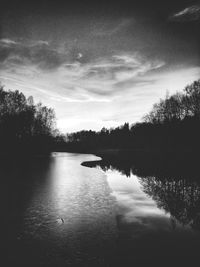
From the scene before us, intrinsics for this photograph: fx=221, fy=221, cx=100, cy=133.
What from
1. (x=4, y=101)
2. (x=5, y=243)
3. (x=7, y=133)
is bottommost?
(x=5, y=243)

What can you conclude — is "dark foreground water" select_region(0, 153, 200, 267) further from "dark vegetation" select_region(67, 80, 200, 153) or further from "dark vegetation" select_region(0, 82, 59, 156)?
"dark vegetation" select_region(67, 80, 200, 153)

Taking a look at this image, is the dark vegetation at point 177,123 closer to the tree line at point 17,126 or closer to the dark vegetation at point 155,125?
the dark vegetation at point 155,125

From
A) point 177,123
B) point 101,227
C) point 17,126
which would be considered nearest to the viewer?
point 101,227

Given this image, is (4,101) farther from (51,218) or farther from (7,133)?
(51,218)

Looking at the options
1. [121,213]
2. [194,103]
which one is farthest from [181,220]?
[194,103]

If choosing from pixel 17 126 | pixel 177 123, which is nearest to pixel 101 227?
pixel 17 126

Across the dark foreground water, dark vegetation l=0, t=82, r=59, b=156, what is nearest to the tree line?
dark vegetation l=0, t=82, r=59, b=156

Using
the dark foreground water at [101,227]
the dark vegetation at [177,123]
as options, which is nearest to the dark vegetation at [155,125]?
the dark vegetation at [177,123]

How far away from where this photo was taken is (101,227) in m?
9.74

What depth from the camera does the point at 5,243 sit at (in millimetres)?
8406

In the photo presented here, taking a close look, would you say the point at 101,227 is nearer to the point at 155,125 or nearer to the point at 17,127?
the point at 17,127

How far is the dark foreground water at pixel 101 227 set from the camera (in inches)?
282

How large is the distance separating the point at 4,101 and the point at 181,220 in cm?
5337

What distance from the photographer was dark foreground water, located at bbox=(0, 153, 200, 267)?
23.5ft
